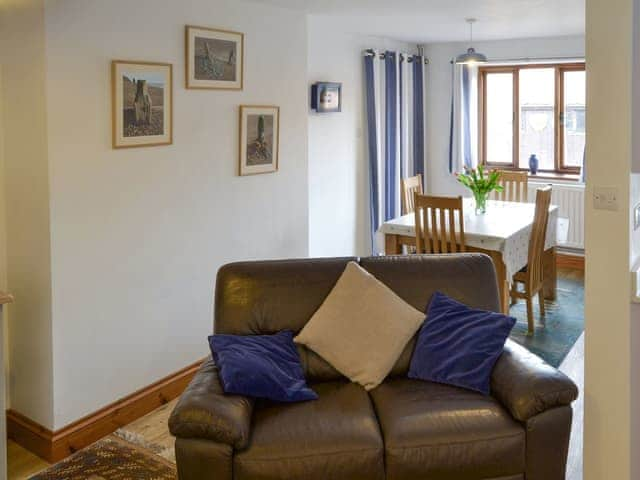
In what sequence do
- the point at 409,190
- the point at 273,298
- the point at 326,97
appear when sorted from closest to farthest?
1. the point at 273,298
2. the point at 326,97
3. the point at 409,190

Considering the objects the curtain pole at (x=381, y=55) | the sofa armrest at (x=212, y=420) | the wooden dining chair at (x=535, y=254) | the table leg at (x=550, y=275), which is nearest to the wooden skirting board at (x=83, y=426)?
the sofa armrest at (x=212, y=420)

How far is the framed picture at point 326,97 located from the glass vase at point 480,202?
1407 millimetres

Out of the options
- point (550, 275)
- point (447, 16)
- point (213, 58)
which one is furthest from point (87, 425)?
point (550, 275)

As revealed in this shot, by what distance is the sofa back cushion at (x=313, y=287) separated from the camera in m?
2.96

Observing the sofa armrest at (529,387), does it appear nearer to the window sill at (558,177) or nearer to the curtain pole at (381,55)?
the curtain pole at (381,55)

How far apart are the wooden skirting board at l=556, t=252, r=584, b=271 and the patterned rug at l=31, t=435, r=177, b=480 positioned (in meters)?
5.04

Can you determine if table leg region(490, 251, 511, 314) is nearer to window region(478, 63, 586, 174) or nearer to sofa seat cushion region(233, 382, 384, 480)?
sofa seat cushion region(233, 382, 384, 480)

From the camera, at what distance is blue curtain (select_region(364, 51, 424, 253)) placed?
6.34 meters

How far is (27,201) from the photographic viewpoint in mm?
3182

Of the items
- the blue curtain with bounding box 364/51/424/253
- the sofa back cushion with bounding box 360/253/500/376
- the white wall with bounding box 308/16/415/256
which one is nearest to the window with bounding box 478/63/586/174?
the blue curtain with bounding box 364/51/424/253

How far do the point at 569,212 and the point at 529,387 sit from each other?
4683 mm

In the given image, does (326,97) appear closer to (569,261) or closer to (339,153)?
(339,153)

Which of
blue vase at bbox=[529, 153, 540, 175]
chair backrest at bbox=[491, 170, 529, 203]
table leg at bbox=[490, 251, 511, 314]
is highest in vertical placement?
blue vase at bbox=[529, 153, 540, 175]

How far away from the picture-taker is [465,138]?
729cm
